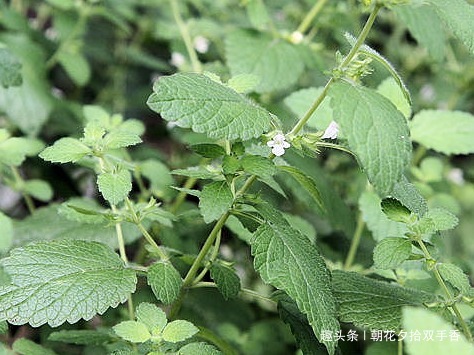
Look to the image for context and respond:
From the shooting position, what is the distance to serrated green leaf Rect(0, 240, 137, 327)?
759 millimetres

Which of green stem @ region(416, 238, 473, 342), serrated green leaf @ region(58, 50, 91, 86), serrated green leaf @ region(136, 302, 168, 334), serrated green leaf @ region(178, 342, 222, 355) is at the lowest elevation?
serrated green leaf @ region(58, 50, 91, 86)

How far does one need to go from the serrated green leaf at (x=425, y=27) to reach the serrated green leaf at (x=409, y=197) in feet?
1.82

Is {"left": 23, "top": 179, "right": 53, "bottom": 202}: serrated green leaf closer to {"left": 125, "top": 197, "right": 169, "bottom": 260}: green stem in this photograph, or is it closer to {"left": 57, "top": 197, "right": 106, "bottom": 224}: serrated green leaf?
{"left": 57, "top": 197, "right": 106, "bottom": 224}: serrated green leaf

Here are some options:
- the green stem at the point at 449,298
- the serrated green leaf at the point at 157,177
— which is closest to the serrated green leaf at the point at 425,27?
the serrated green leaf at the point at 157,177

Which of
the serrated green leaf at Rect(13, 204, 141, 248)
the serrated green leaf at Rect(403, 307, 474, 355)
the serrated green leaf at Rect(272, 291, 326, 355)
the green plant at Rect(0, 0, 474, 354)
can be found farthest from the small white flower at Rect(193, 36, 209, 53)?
the serrated green leaf at Rect(403, 307, 474, 355)

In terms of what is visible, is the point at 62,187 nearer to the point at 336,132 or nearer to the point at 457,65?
the point at 336,132

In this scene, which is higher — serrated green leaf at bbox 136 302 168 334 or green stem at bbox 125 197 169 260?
green stem at bbox 125 197 169 260

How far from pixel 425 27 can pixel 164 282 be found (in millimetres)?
803

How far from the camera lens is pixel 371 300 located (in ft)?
2.85

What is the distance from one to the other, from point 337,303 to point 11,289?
0.36 m

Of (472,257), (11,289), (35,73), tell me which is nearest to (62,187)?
(35,73)

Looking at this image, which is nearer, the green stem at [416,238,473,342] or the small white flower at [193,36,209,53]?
the green stem at [416,238,473,342]

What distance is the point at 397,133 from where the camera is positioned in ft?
2.41

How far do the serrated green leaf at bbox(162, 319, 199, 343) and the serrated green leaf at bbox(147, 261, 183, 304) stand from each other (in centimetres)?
3
